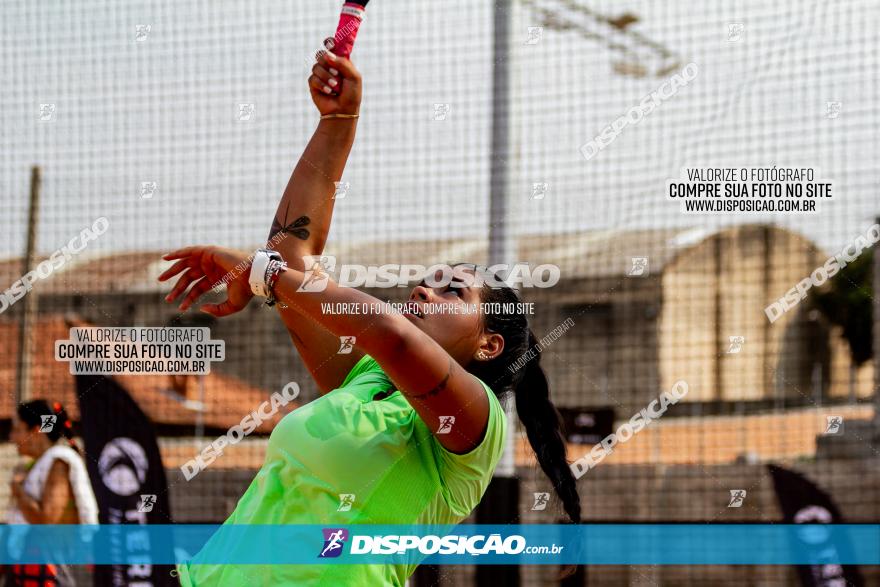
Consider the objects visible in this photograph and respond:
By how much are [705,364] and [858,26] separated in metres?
3.37

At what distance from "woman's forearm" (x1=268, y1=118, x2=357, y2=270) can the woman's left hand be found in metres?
0.12

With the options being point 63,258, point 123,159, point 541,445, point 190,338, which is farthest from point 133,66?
point 541,445

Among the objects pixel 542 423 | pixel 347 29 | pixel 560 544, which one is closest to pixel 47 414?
pixel 560 544

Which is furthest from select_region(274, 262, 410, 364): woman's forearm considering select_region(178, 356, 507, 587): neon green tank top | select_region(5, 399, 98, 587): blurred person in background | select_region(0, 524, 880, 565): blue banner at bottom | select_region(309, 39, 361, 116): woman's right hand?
select_region(5, 399, 98, 587): blurred person in background

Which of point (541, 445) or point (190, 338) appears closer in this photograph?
point (541, 445)

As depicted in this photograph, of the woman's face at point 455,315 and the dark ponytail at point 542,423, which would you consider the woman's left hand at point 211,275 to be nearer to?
the woman's face at point 455,315

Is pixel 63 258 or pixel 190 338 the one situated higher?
pixel 63 258

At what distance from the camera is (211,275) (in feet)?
6.94

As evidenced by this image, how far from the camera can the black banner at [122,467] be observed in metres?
4.41

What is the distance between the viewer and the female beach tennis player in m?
1.76

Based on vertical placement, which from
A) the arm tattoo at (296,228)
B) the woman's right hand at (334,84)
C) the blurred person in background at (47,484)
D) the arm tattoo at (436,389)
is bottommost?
the blurred person in background at (47,484)

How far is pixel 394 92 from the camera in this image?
4.52 meters

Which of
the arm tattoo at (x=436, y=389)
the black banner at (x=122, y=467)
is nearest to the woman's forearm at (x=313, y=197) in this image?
the arm tattoo at (x=436, y=389)

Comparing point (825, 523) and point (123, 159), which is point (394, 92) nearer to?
point (123, 159)
